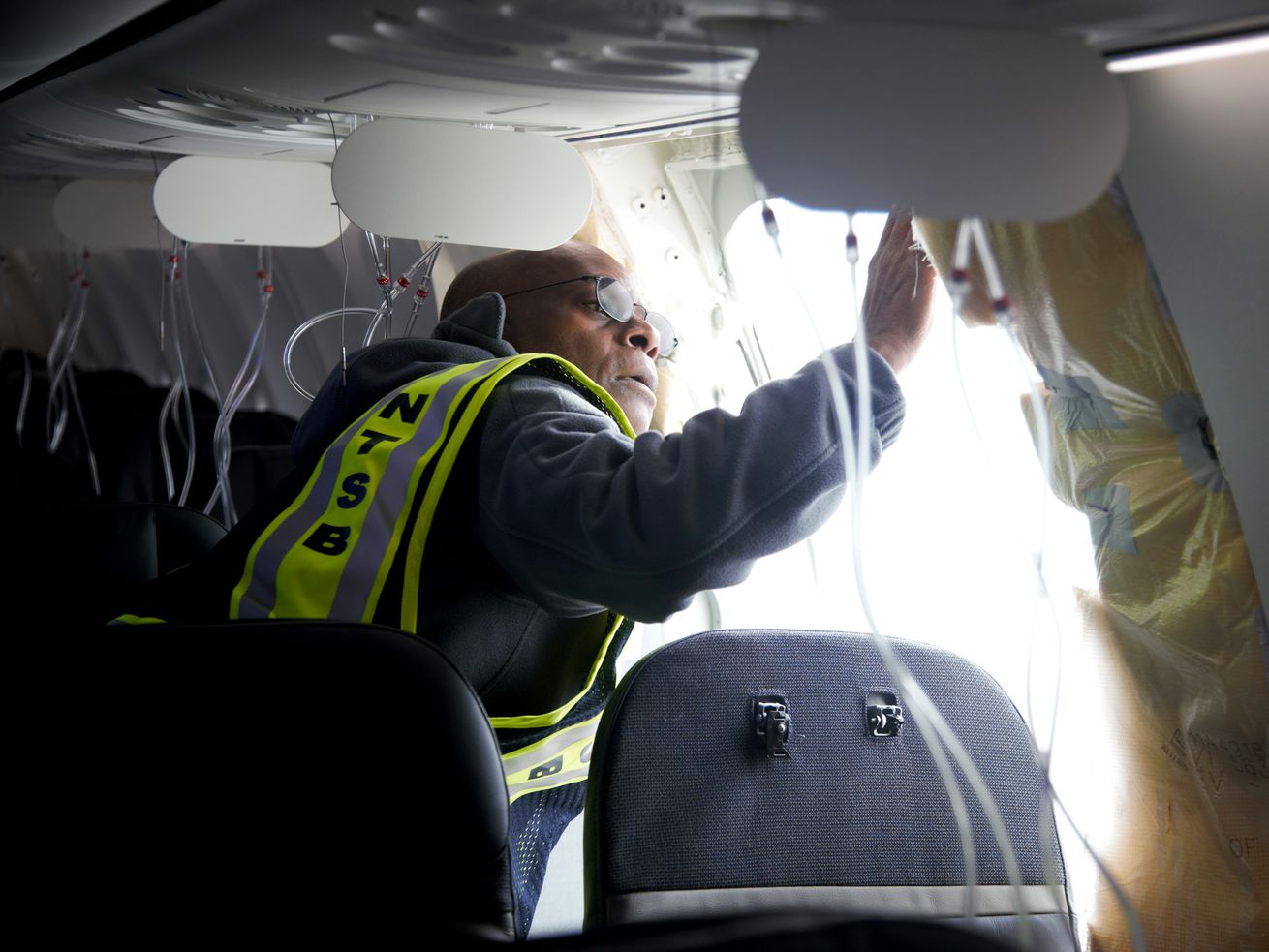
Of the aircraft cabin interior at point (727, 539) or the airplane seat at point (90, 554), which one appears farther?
the airplane seat at point (90, 554)

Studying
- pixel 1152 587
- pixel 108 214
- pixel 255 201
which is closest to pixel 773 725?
pixel 1152 587

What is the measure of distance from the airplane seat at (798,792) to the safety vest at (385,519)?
0.35m

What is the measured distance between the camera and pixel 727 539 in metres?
1.38

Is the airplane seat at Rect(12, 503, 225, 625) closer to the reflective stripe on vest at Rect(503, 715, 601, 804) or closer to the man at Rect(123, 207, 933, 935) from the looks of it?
the man at Rect(123, 207, 933, 935)

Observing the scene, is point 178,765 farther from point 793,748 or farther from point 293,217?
point 293,217

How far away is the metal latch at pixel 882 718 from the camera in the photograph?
5.37 feet

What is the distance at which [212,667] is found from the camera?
1146 mm

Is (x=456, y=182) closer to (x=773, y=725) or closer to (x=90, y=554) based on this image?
(x=90, y=554)

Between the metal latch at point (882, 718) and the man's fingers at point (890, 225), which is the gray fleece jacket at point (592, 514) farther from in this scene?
the metal latch at point (882, 718)

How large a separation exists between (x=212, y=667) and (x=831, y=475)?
73 cm

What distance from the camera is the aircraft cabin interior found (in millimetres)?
1098

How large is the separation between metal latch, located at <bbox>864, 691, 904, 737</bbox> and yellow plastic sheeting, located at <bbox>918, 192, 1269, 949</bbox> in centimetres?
41

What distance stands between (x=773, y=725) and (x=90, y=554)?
1.50 m

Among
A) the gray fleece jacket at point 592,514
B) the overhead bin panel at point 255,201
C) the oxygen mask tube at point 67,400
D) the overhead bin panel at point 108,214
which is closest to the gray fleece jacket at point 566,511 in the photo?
the gray fleece jacket at point 592,514
